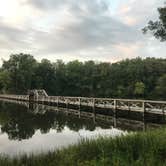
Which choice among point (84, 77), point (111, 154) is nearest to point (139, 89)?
point (84, 77)

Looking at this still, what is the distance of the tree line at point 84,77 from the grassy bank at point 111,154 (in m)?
58.8

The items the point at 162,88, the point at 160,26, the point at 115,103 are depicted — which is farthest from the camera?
the point at 162,88

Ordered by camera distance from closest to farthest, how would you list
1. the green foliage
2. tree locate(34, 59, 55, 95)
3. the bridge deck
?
the bridge deck, the green foliage, tree locate(34, 59, 55, 95)

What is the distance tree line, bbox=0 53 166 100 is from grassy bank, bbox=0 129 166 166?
58.8 metres

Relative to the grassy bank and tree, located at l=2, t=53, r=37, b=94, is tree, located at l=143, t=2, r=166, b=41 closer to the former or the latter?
the grassy bank

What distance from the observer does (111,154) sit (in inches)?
270

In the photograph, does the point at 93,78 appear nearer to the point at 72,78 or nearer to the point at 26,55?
the point at 72,78

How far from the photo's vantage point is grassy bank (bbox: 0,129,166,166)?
20.4 ft

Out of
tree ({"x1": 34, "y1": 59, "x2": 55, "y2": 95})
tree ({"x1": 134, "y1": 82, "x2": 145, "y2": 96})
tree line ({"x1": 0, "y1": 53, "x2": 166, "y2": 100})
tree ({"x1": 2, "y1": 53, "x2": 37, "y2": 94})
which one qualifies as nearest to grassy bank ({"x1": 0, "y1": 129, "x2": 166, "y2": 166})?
tree ({"x1": 134, "y1": 82, "x2": 145, "y2": 96})

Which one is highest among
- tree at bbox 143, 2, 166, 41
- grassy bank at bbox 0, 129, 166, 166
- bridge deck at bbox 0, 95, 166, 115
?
tree at bbox 143, 2, 166, 41

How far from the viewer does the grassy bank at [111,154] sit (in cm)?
623

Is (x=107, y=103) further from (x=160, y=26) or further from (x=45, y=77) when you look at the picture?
(x=45, y=77)

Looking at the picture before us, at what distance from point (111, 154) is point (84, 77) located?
73643 mm

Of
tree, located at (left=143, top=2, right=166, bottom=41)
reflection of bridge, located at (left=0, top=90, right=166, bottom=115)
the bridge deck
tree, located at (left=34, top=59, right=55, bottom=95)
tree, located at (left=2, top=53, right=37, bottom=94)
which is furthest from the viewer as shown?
tree, located at (left=34, top=59, right=55, bottom=95)
